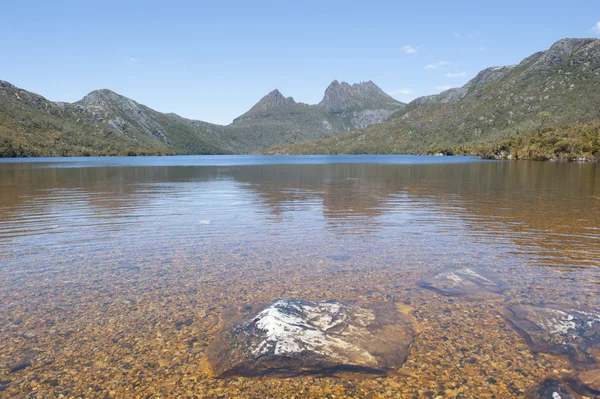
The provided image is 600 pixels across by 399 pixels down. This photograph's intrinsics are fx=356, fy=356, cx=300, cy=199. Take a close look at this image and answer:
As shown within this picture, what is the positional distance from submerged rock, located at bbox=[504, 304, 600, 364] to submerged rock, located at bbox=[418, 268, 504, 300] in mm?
1141

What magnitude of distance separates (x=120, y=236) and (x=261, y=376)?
15680 mm

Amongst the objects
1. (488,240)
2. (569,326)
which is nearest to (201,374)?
(569,326)

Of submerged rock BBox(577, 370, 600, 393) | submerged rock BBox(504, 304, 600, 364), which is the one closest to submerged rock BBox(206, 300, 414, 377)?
submerged rock BBox(504, 304, 600, 364)

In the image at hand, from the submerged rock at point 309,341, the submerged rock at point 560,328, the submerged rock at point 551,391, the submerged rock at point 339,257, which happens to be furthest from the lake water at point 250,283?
the submerged rock at point 560,328

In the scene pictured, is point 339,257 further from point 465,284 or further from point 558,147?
point 558,147

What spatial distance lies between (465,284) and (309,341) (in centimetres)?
678

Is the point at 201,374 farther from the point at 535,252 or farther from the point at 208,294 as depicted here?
the point at 535,252

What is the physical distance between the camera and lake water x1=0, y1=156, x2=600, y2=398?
7332 millimetres

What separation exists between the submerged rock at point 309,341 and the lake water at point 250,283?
0.34 meters

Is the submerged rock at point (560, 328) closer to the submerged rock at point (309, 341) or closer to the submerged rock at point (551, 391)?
the submerged rock at point (551, 391)

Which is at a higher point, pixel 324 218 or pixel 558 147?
pixel 558 147

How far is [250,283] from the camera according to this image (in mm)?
12664

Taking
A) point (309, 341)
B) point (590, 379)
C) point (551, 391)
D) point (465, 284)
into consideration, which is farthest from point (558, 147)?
point (309, 341)

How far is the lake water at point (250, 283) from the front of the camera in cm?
733
